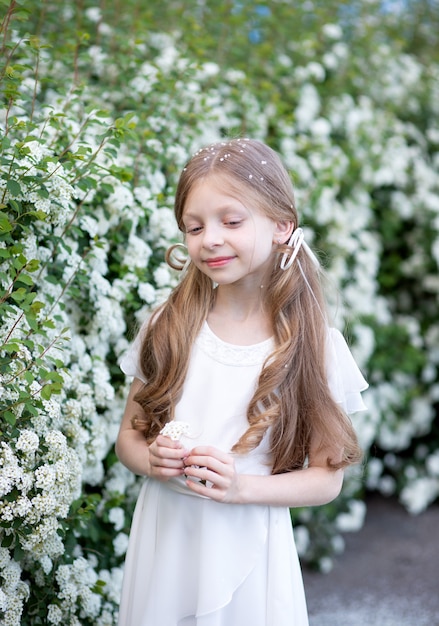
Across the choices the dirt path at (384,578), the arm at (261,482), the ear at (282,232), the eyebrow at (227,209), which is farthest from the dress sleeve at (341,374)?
the dirt path at (384,578)

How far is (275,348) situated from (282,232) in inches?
10.8

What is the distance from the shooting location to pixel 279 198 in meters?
1.92

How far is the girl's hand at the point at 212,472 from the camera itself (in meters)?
1.70

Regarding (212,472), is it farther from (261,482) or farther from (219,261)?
(219,261)

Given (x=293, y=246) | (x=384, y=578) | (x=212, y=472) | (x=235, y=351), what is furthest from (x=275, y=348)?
(x=384, y=578)

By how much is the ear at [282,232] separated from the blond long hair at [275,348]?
0.7 inches

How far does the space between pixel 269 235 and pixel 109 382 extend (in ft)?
3.21

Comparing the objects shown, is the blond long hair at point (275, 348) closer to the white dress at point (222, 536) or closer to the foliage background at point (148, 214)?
the white dress at point (222, 536)

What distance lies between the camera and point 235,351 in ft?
6.31

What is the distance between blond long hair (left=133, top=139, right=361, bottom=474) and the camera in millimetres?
1864

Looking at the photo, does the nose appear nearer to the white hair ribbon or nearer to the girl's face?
the girl's face

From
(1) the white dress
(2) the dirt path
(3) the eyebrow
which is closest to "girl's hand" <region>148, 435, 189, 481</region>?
(1) the white dress

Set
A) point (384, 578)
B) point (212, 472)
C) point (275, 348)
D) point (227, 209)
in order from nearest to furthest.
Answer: point (212, 472), point (227, 209), point (275, 348), point (384, 578)

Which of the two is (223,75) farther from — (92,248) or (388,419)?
(388,419)
